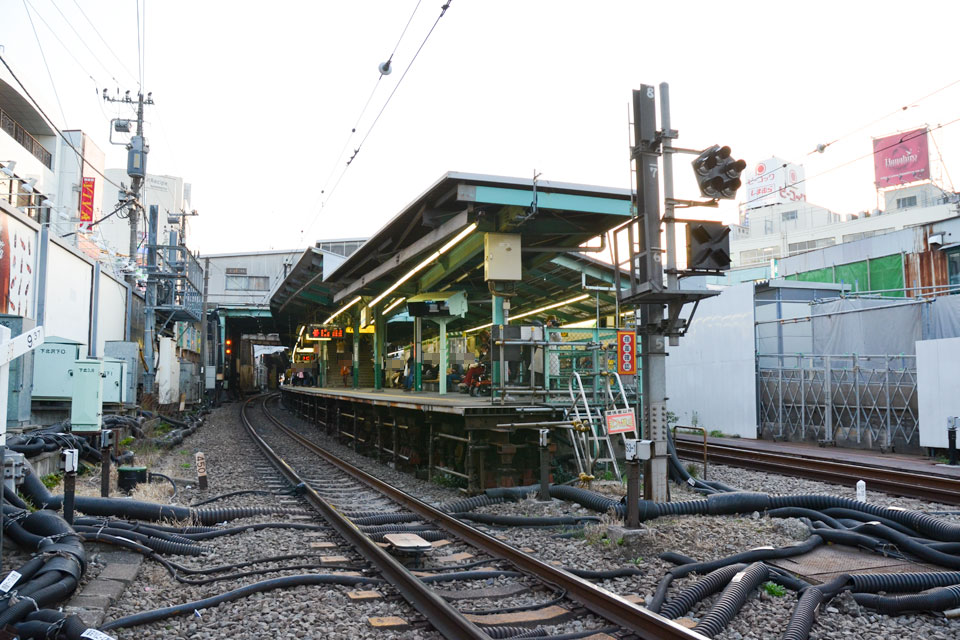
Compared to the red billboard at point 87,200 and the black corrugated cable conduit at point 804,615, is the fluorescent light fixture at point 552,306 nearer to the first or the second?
the black corrugated cable conduit at point 804,615

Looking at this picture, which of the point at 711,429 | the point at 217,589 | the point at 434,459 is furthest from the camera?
the point at 711,429

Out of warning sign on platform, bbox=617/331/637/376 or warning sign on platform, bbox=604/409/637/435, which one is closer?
warning sign on platform, bbox=604/409/637/435

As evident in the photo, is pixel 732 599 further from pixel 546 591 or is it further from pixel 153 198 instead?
pixel 153 198

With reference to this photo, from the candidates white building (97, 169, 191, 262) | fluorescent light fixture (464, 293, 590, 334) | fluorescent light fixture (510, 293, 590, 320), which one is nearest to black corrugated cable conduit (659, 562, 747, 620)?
fluorescent light fixture (464, 293, 590, 334)

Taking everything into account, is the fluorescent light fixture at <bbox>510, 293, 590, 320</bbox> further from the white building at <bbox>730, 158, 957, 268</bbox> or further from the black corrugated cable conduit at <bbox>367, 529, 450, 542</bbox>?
the white building at <bbox>730, 158, 957, 268</bbox>

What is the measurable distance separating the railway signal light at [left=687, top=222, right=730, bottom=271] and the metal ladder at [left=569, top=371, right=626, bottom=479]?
9.08ft

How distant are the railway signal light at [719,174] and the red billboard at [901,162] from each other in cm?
4825

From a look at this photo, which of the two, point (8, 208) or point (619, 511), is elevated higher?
point (8, 208)

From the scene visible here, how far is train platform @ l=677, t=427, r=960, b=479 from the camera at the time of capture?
12812 mm

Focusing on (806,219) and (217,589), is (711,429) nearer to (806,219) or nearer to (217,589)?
(217,589)

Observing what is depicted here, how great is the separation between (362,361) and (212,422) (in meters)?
11.3

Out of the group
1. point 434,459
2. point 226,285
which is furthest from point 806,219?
point 434,459

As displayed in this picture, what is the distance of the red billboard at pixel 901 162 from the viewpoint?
49531mm

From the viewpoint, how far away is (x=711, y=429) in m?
22.2
